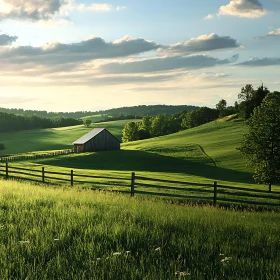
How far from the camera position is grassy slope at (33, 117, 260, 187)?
2344 inches

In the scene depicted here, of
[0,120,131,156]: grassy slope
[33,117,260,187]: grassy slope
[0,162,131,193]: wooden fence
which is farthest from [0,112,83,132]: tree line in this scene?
[0,162,131,193]: wooden fence

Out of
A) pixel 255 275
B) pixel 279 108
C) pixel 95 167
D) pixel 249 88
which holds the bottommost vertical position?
pixel 95 167

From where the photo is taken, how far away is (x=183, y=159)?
234ft

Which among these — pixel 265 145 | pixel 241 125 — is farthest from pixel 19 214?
pixel 241 125

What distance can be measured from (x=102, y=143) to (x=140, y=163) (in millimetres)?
20461

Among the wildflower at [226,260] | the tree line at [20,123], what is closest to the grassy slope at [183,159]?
the wildflower at [226,260]

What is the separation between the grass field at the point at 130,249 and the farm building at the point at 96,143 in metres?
76.0

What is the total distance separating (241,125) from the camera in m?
98.9

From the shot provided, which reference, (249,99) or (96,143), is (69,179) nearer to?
(96,143)

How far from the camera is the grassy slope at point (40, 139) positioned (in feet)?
383

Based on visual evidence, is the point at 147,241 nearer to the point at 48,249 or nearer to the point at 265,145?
the point at 48,249

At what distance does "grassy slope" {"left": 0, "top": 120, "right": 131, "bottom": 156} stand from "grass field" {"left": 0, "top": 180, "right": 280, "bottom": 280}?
103 metres

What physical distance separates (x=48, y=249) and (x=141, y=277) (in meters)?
1.96

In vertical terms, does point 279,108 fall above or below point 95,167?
above
